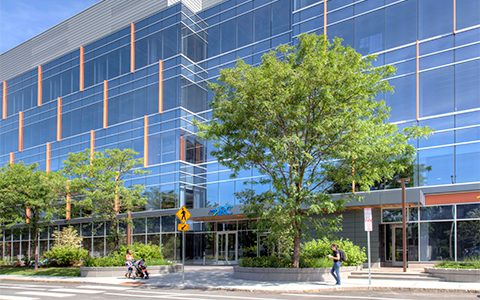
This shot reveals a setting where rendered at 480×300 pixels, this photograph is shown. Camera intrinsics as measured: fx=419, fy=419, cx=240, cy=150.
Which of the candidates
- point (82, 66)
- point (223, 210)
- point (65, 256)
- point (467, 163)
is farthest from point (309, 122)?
point (82, 66)

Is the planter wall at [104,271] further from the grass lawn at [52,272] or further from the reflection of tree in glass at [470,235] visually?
the reflection of tree in glass at [470,235]

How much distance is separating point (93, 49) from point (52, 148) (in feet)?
36.7

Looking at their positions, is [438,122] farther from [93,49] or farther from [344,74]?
[93,49]

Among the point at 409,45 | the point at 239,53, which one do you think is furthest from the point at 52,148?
the point at 409,45

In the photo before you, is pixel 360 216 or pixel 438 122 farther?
pixel 360 216

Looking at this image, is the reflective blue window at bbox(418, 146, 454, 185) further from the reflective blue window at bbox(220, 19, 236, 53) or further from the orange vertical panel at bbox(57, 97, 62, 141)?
the orange vertical panel at bbox(57, 97, 62, 141)

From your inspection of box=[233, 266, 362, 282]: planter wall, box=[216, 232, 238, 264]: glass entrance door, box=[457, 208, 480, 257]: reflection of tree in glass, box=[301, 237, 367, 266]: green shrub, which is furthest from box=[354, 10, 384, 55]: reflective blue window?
box=[216, 232, 238, 264]: glass entrance door

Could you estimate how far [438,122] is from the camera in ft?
76.7

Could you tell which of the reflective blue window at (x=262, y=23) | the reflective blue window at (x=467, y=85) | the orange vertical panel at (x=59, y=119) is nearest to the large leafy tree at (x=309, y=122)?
the reflective blue window at (x=467, y=85)

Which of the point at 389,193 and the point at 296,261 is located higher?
the point at 389,193

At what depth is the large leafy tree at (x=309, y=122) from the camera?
16609 millimetres

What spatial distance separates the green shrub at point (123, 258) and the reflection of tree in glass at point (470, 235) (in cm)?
1641

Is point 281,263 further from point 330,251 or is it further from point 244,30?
point 244,30

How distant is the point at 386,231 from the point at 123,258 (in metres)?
15.3
